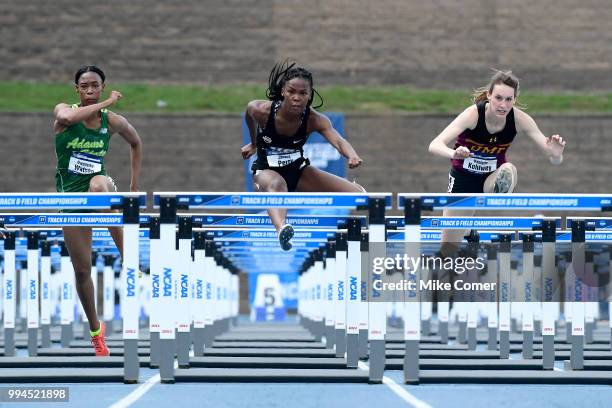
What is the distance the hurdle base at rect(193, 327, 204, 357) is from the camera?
41.1 ft

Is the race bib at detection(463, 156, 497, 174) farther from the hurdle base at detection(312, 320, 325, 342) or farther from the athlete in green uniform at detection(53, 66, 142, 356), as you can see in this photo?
the hurdle base at detection(312, 320, 325, 342)

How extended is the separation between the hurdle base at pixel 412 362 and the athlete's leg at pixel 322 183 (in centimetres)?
139

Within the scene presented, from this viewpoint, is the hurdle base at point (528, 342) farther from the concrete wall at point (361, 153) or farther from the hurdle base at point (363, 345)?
the concrete wall at point (361, 153)

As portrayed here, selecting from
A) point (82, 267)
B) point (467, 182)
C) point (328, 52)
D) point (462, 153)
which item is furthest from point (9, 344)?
point (328, 52)

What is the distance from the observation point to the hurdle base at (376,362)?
8992 millimetres

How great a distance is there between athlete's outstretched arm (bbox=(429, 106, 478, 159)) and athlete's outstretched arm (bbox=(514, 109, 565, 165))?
0.37 meters

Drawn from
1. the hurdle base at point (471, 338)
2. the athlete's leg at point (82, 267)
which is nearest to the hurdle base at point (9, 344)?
the athlete's leg at point (82, 267)

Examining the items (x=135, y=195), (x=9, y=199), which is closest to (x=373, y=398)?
(x=135, y=195)

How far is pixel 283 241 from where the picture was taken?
933 cm

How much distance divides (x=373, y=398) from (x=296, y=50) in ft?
94.5

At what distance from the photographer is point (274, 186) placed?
960cm

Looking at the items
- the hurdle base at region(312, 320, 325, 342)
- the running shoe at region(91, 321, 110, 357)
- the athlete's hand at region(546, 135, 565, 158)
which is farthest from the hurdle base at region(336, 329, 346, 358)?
the hurdle base at region(312, 320, 325, 342)

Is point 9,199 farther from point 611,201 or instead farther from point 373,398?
point 611,201

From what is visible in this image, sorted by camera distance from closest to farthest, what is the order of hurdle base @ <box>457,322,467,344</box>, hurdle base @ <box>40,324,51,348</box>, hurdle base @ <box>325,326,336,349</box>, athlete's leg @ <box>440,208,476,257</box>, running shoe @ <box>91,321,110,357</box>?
running shoe @ <box>91,321,110,357</box>, athlete's leg @ <box>440,208,476,257</box>, hurdle base @ <box>325,326,336,349</box>, hurdle base @ <box>40,324,51,348</box>, hurdle base @ <box>457,322,467,344</box>
